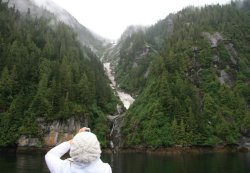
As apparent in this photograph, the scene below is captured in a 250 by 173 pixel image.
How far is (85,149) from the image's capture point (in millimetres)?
5367

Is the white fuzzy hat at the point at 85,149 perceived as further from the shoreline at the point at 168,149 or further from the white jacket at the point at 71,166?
the shoreline at the point at 168,149

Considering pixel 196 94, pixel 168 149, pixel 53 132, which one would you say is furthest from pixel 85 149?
pixel 196 94

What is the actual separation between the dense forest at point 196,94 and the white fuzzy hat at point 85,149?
114 m

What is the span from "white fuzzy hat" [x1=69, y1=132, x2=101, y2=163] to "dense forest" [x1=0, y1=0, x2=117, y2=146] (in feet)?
355

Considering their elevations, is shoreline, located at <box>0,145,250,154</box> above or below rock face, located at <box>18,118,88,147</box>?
below

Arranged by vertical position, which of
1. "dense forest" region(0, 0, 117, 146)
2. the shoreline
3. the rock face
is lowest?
the shoreline

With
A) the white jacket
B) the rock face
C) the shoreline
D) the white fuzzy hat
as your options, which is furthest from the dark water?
the white fuzzy hat

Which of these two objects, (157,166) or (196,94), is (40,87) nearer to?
(196,94)

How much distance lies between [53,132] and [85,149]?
116 m

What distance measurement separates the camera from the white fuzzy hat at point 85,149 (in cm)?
538

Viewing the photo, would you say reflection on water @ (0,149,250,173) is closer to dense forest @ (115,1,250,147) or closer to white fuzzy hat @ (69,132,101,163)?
dense forest @ (115,1,250,147)

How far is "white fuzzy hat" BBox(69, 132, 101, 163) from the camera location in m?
5.38

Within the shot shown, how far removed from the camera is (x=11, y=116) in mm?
114062

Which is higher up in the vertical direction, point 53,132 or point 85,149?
point 85,149
